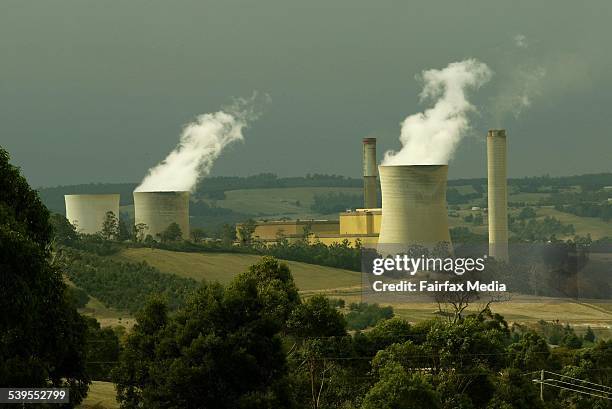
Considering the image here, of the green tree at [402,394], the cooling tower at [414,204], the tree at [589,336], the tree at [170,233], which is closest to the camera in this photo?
the green tree at [402,394]

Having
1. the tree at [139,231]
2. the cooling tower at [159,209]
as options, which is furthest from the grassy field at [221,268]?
the tree at [139,231]

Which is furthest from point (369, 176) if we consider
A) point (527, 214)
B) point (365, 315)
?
point (527, 214)

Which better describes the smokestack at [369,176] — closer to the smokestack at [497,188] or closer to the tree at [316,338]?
the smokestack at [497,188]

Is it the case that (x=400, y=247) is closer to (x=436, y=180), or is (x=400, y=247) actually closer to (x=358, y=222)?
(x=436, y=180)

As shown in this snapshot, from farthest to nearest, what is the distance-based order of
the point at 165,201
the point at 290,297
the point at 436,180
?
the point at 165,201 < the point at 436,180 < the point at 290,297

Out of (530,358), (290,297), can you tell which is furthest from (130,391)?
(530,358)

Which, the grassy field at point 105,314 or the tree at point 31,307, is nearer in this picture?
the tree at point 31,307

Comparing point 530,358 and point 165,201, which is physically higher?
point 165,201
